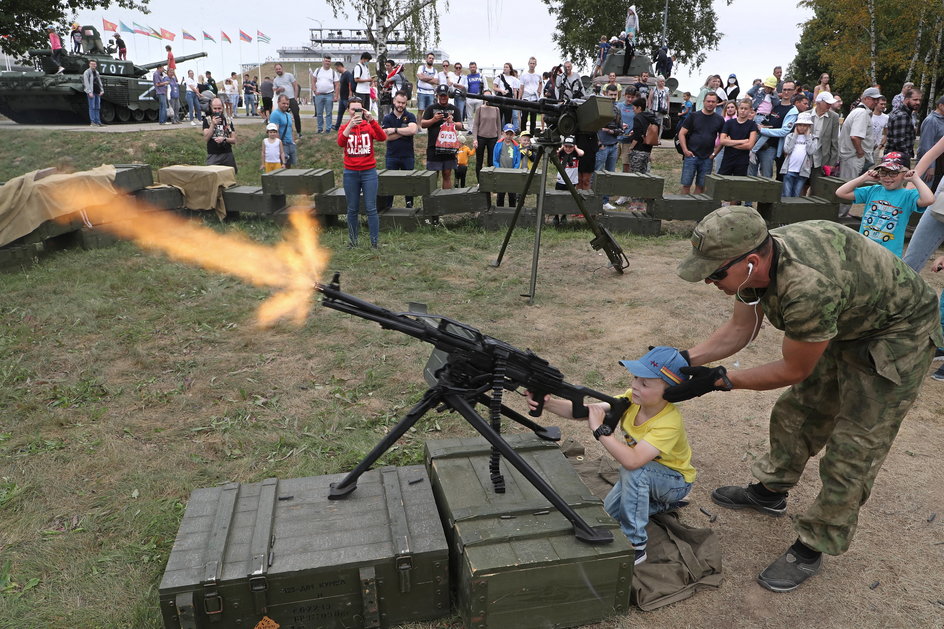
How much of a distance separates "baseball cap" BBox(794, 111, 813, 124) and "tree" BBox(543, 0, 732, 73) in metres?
38.5

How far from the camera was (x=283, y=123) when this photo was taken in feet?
50.2

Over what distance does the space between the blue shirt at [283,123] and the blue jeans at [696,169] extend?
9348mm

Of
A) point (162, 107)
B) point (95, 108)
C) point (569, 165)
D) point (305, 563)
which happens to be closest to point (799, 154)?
point (569, 165)

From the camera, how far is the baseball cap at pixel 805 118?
1254 cm

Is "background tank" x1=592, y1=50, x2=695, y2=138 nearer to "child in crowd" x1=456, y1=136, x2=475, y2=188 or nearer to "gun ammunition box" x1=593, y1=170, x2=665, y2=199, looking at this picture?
"child in crowd" x1=456, y1=136, x2=475, y2=188

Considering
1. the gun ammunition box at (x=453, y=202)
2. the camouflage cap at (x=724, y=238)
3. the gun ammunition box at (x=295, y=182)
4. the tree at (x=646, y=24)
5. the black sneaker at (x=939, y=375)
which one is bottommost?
the black sneaker at (x=939, y=375)

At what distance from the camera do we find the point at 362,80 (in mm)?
18391

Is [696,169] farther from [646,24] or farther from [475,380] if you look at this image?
[646,24]

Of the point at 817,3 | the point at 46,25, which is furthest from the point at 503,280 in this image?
the point at 817,3

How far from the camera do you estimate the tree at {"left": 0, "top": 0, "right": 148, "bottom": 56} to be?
21.8 metres

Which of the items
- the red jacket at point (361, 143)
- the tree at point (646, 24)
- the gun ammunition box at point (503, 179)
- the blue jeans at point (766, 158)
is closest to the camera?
the red jacket at point (361, 143)

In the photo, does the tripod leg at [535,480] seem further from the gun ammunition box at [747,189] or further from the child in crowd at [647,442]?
the gun ammunition box at [747,189]

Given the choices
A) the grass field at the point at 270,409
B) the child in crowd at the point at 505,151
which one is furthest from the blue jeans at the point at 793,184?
the child in crowd at the point at 505,151

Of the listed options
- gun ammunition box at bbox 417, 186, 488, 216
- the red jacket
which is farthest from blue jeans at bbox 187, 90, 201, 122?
the red jacket
